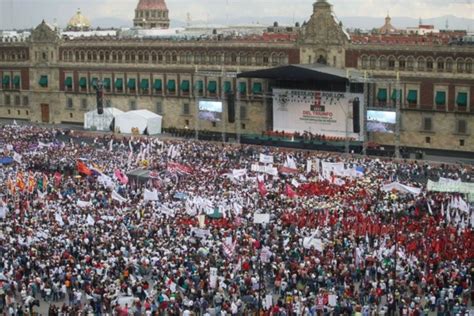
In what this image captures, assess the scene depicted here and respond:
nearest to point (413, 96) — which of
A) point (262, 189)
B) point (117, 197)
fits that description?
point (262, 189)

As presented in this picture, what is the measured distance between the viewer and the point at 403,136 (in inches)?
2820

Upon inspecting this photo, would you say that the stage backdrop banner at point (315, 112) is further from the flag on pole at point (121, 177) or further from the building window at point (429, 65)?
the flag on pole at point (121, 177)

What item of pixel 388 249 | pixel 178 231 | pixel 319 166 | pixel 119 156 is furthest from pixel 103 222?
pixel 119 156

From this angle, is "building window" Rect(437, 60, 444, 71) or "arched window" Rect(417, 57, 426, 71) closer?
"building window" Rect(437, 60, 444, 71)

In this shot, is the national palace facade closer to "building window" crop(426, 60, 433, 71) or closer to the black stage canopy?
"building window" crop(426, 60, 433, 71)

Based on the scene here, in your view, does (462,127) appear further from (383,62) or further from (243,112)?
(243,112)

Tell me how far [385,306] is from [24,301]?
13.7 metres

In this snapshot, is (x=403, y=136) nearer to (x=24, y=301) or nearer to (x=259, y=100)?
(x=259, y=100)

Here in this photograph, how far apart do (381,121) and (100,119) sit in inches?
1203

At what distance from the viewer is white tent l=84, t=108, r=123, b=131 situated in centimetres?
8494

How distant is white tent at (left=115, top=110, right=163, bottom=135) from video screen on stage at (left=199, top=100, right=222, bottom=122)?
5110mm

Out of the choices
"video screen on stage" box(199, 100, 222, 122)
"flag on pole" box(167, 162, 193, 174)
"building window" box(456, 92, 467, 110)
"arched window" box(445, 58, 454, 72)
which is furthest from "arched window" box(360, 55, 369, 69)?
"flag on pole" box(167, 162, 193, 174)

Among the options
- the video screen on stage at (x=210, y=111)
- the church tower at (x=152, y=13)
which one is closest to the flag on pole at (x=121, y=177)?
the video screen on stage at (x=210, y=111)

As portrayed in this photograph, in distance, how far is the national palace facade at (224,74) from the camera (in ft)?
228
